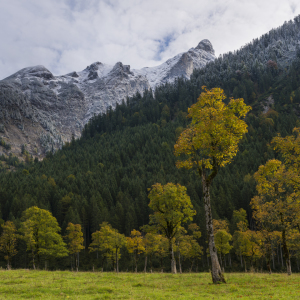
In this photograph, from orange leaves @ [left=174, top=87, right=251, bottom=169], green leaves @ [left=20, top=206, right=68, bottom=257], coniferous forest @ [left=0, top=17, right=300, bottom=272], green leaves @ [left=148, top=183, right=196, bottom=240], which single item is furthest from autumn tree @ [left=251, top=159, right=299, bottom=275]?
green leaves @ [left=20, top=206, right=68, bottom=257]

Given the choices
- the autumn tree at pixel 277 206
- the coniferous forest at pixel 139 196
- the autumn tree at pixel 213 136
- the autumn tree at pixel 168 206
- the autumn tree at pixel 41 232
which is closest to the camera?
the autumn tree at pixel 213 136

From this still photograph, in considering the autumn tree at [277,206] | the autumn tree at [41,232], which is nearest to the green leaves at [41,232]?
the autumn tree at [41,232]

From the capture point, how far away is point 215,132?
18234 mm

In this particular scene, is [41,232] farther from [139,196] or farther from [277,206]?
[139,196]

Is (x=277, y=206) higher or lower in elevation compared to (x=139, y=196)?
lower

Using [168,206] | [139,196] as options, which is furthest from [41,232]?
[139,196]

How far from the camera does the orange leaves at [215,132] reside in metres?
18.1

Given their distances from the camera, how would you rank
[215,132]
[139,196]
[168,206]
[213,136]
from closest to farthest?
[215,132] < [213,136] < [168,206] < [139,196]

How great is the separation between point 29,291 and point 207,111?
58.3 feet

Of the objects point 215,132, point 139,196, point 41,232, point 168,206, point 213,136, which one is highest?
point 139,196

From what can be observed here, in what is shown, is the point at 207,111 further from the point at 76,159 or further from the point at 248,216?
the point at 76,159

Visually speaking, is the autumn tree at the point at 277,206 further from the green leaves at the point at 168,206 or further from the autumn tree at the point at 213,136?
the green leaves at the point at 168,206

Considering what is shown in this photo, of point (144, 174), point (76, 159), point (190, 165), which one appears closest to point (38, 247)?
point (190, 165)

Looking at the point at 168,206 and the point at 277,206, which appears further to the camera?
the point at 168,206
